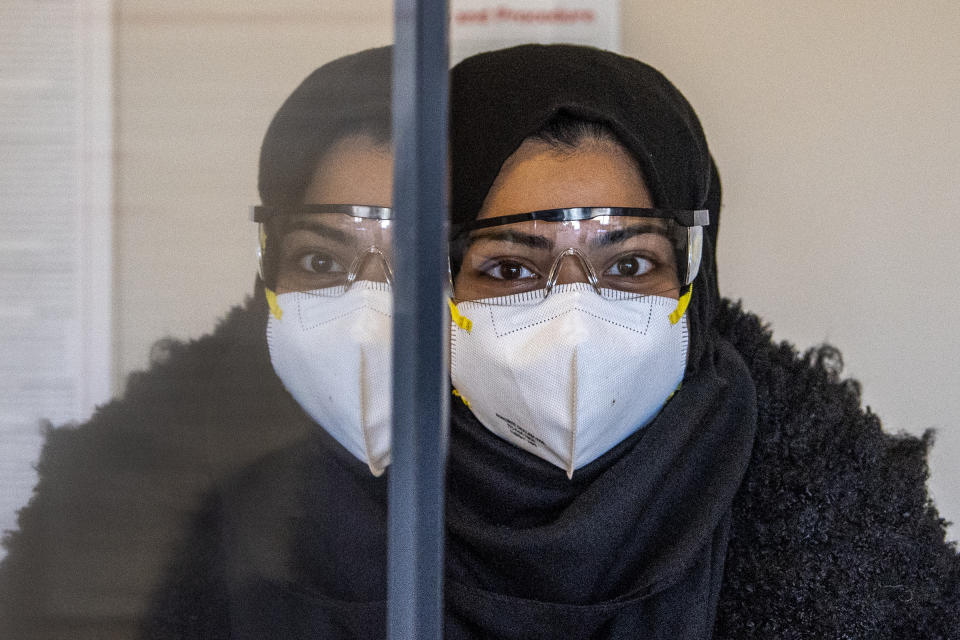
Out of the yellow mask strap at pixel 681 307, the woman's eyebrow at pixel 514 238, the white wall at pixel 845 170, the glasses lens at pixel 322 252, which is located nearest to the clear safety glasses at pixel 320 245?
the glasses lens at pixel 322 252

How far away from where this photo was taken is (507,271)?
2.80 feet

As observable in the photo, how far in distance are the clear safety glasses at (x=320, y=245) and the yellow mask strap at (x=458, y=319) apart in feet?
0.94

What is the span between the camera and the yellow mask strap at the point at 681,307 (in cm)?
90

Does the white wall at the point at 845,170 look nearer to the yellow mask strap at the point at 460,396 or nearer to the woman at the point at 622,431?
the woman at the point at 622,431

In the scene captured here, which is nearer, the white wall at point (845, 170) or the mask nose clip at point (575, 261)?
the mask nose clip at point (575, 261)

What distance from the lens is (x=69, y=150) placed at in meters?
0.51

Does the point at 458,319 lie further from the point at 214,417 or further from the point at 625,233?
the point at 214,417

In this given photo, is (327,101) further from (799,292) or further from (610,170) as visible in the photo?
(799,292)

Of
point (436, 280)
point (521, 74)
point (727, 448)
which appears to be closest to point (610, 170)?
point (521, 74)

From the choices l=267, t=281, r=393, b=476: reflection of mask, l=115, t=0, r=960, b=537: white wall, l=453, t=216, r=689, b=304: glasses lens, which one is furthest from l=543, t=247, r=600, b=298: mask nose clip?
l=115, t=0, r=960, b=537: white wall

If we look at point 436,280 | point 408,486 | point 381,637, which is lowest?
point 381,637

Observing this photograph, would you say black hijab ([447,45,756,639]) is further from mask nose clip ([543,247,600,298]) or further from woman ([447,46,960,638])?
mask nose clip ([543,247,600,298])

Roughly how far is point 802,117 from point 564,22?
396 mm

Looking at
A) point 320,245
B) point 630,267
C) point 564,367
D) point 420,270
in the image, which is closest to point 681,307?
point 630,267
